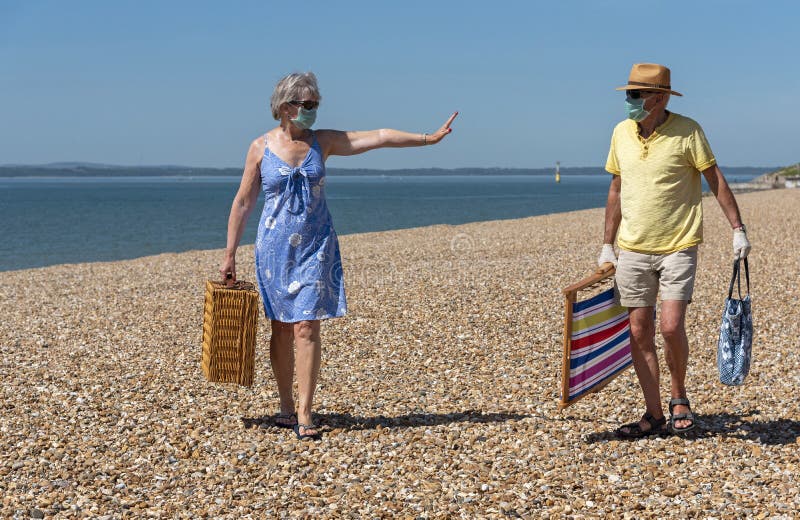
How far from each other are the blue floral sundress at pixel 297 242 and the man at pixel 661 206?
1.66m

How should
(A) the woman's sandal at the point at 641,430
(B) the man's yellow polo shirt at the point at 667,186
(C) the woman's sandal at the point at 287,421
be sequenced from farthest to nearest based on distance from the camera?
(C) the woman's sandal at the point at 287,421 → (A) the woman's sandal at the point at 641,430 → (B) the man's yellow polo shirt at the point at 667,186

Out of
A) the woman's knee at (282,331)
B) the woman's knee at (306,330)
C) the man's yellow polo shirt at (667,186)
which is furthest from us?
the woman's knee at (282,331)

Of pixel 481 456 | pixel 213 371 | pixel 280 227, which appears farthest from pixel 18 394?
pixel 481 456

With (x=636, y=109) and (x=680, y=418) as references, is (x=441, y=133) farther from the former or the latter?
(x=680, y=418)

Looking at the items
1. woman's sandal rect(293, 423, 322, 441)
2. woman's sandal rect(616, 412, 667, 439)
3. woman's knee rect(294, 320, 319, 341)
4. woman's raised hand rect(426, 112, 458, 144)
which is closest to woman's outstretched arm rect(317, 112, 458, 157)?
woman's raised hand rect(426, 112, 458, 144)

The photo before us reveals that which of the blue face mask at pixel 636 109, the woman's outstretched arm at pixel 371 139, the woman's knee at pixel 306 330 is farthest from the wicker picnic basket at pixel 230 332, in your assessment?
the blue face mask at pixel 636 109

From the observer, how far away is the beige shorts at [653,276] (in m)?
4.53

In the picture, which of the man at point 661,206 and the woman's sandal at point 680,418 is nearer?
the man at point 661,206

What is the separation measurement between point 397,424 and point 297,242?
A: 1.34 m

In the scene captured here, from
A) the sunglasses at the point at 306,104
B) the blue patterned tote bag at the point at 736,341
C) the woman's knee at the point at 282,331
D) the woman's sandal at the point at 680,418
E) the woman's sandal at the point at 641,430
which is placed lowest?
the woman's sandal at the point at 641,430

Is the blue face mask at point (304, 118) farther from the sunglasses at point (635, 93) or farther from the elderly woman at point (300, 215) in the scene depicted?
the sunglasses at point (635, 93)

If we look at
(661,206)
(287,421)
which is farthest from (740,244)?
(287,421)

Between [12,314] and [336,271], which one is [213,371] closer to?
[336,271]

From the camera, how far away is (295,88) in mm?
4922
